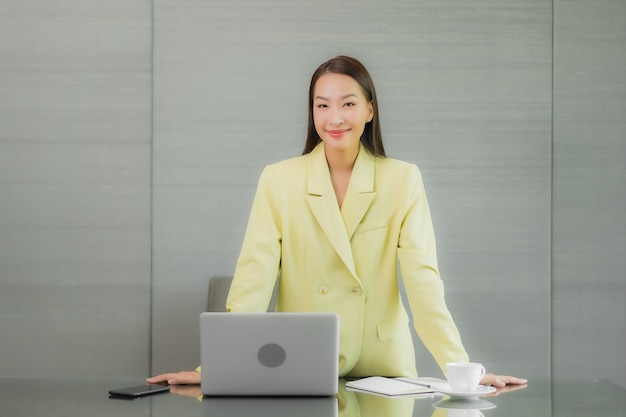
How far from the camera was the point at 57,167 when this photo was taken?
388 cm

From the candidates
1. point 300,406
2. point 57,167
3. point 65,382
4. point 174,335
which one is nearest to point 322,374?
point 300,406

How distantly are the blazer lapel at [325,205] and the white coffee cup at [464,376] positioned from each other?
24.5 inches

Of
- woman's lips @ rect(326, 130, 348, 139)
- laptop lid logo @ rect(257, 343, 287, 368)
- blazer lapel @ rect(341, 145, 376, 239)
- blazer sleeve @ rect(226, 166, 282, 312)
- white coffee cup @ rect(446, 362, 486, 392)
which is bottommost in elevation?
white coffee cup @ rect(446, 362, 486, 392)

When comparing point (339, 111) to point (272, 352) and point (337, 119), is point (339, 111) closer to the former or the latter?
point (337, 119)

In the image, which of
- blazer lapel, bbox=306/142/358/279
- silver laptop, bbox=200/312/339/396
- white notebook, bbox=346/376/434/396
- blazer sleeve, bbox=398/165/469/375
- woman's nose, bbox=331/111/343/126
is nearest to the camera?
silver laptop, bbox=200/312/339/396

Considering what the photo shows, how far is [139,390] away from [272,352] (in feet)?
1.19

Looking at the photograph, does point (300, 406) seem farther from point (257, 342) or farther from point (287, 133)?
point (287, 133)

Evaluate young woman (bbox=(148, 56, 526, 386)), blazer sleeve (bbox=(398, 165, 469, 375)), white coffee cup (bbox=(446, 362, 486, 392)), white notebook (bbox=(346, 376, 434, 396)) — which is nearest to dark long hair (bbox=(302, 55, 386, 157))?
young woman (bbox=(148, 56, 526, 386))

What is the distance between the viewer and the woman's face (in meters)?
2.71

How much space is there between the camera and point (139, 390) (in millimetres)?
2010

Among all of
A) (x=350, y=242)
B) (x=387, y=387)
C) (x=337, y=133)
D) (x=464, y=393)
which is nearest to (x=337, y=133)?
(x=337, y=133)

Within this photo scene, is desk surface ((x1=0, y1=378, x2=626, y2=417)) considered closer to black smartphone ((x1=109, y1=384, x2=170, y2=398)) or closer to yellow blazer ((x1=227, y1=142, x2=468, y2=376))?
black smartphone ((x1=109, y1=384, x2=170, y2=398))

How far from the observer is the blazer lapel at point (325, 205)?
2.55 meters

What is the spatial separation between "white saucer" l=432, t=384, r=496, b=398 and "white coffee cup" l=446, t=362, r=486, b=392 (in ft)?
0.06
